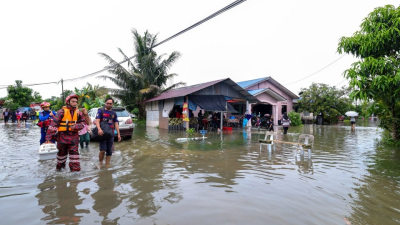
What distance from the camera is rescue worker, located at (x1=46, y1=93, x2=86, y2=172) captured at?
4.91 metres

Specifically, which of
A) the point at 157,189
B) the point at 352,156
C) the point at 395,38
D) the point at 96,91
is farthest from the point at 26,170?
the point at 96,91

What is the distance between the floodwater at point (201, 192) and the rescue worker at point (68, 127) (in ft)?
1.74

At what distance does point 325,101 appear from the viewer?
2894cm

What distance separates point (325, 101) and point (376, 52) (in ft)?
74.9

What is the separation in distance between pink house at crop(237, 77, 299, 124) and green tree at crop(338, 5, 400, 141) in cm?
1431

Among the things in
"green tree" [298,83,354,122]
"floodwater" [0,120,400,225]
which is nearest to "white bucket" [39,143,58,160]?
"floodwater" [0,120,400,225]

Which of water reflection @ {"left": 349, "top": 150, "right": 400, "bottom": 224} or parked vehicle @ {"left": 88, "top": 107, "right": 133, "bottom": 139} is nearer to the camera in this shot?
water reflection @ {"left": 349, "top": 150, "right": 400, "bottom": 224}

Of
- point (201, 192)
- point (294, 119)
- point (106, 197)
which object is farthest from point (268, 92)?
point (106, 197)

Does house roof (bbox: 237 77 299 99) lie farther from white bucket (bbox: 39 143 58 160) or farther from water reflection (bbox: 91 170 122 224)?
water reflection (bbox: 91 170 122 224)

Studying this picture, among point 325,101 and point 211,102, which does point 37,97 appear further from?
point 325,101

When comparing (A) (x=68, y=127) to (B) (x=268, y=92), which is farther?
(B) (x=268, y=92)

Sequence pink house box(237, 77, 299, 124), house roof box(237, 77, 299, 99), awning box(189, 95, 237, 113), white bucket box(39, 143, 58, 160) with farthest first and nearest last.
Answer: house roof box(237, 77, 299, 99), pink house box(237, 77, 299, 124), awning box(189, 95, 237, 113), white bucket box(39, 143, 58, 160)

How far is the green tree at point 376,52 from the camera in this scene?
7.07m

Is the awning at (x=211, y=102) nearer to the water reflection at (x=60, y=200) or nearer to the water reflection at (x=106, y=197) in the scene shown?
the water reflection at (x=106, y=197)
